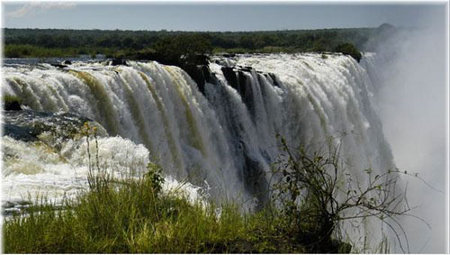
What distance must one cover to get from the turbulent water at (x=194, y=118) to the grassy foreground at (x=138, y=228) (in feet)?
1.50

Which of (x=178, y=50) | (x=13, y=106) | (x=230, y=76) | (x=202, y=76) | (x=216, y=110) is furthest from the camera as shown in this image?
(x=178, y=50)

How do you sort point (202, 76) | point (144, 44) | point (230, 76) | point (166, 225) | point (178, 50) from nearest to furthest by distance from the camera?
point (166, 225)
point (202, 76)
point (230, 76)
point (178, 50)
point (144, 44)

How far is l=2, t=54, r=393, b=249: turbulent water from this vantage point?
7215mm

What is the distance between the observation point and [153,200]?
163 inches

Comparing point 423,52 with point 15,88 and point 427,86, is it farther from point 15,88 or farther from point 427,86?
point 15,88

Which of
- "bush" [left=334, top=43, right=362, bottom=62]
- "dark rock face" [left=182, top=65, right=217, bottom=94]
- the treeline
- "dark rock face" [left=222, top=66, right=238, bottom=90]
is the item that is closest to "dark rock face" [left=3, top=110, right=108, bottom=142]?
"dark rock face" [left=182, top=65, right=217, bottom=94]

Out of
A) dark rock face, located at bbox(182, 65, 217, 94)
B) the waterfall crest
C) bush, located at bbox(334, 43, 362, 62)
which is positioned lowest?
the waterfall crest

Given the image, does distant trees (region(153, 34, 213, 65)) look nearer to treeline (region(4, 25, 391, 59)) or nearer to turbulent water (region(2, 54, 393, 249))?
treeline (region(4, 25, 391, 59))

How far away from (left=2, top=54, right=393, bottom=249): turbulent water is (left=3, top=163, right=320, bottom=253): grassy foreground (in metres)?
0.46

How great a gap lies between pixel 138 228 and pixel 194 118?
10.1 metres

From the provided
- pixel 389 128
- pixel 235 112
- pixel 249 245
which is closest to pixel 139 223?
pixel 249 245

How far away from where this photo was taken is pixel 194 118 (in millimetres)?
13906

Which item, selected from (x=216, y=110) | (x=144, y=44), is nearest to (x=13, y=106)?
(x=216, y=110)

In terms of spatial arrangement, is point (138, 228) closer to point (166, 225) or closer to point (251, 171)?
point (166, 225)
